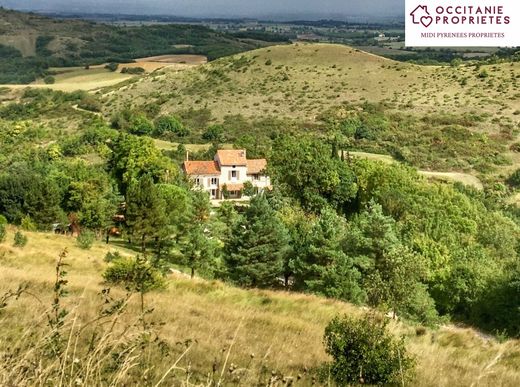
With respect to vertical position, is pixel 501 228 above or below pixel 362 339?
below

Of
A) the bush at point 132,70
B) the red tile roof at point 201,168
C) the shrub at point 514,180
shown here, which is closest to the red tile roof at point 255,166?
the red tile roof at point 201,168

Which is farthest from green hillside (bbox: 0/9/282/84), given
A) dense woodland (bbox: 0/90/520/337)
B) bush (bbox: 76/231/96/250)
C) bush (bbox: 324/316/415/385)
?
bush (bbox: 324/316/415/385)

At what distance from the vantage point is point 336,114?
73.1m

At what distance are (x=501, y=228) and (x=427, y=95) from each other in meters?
49.1

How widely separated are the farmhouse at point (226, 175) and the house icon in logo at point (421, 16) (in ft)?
95.7

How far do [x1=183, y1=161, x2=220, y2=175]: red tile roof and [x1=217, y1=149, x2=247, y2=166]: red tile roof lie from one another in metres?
0.85

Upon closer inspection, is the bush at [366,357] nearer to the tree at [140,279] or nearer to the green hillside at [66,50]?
the tree at [140,279]

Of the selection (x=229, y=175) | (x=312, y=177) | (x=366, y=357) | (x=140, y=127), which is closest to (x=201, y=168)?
(x=229, y=175)

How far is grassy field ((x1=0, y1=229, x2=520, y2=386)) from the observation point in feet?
20.8

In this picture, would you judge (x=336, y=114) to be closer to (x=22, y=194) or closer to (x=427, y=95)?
(x=427, y=95)

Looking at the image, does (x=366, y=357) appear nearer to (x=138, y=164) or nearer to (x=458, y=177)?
(x=138, y=164)

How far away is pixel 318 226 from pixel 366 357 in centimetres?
1755

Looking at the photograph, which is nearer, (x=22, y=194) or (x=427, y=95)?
(x=22, y=194)

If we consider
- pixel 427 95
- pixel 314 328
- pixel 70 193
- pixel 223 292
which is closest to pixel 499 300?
pixel 223 292
